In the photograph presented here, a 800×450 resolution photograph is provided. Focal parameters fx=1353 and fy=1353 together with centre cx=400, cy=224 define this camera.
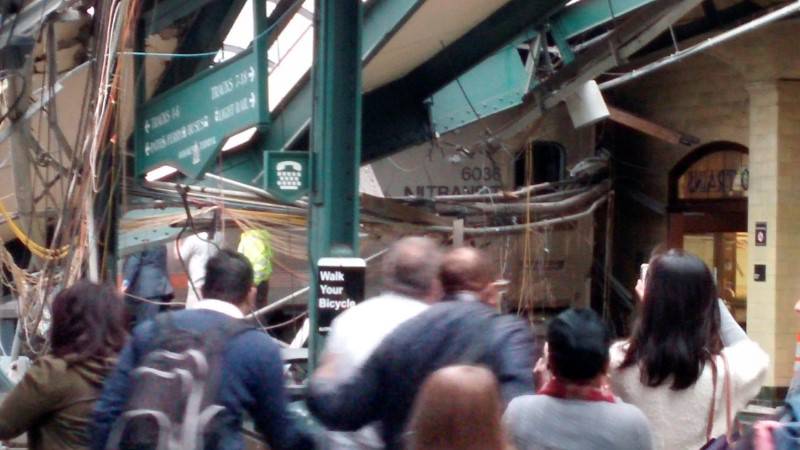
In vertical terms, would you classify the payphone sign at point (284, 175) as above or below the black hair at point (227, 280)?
above

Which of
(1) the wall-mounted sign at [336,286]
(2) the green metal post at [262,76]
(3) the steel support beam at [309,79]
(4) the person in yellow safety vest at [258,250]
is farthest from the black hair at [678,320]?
(4) the person in yellow safety vest at [258,250]

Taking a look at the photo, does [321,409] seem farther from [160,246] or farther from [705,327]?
[160,246]

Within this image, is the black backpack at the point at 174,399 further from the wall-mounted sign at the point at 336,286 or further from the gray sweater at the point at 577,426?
the wall-mounted sign at the point at 336,286

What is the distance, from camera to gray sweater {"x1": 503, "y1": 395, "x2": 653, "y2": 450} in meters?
3.93

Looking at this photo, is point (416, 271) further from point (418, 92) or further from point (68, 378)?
point (418, 92)

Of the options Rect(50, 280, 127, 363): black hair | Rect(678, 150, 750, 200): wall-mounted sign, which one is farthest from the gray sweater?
Rect(678, 150, 750, 200): wall-mounted sign

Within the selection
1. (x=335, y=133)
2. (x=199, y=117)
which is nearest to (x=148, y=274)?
(x=199, y=117)

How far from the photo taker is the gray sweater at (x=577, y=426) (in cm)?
393

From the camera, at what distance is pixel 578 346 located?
396 cm

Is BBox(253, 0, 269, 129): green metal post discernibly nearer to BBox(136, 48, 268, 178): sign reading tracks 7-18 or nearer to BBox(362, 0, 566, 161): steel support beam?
BBox(136, 48, 268, 178): sign reading tracks 7-18

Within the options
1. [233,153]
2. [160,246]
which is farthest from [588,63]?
[160,246]

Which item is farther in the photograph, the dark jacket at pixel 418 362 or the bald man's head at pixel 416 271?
the bald man's head at pixel 416 271

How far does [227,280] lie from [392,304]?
0.62m

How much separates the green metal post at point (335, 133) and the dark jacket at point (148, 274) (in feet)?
11.7
